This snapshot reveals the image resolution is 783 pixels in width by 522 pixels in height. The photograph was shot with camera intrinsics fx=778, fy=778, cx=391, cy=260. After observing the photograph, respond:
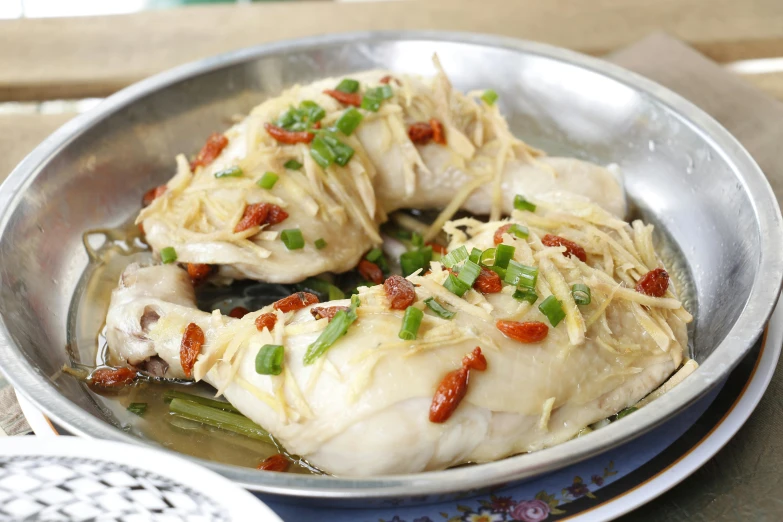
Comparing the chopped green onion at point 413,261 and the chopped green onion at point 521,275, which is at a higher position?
the chopped green onion at point 521,275

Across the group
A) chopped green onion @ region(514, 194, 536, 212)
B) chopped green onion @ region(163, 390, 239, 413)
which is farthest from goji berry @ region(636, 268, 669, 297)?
chopped green onion @ region(163, 390, 239, 413)

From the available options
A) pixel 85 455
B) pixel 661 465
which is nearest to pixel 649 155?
pixel 661 465

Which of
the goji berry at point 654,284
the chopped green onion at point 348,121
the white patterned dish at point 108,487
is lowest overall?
the goji berry at point 654,284

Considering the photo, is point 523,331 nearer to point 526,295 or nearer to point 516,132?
point 526,295

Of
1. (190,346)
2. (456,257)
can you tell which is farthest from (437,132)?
(190,346)

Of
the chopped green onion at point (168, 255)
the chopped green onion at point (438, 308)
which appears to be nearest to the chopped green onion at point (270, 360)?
the chopped green onion at point (438, 308)

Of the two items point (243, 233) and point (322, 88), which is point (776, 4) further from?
point (243, 233)

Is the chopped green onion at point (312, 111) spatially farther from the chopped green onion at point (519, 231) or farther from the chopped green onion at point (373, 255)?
the chopped green onion at point (519, 231)
